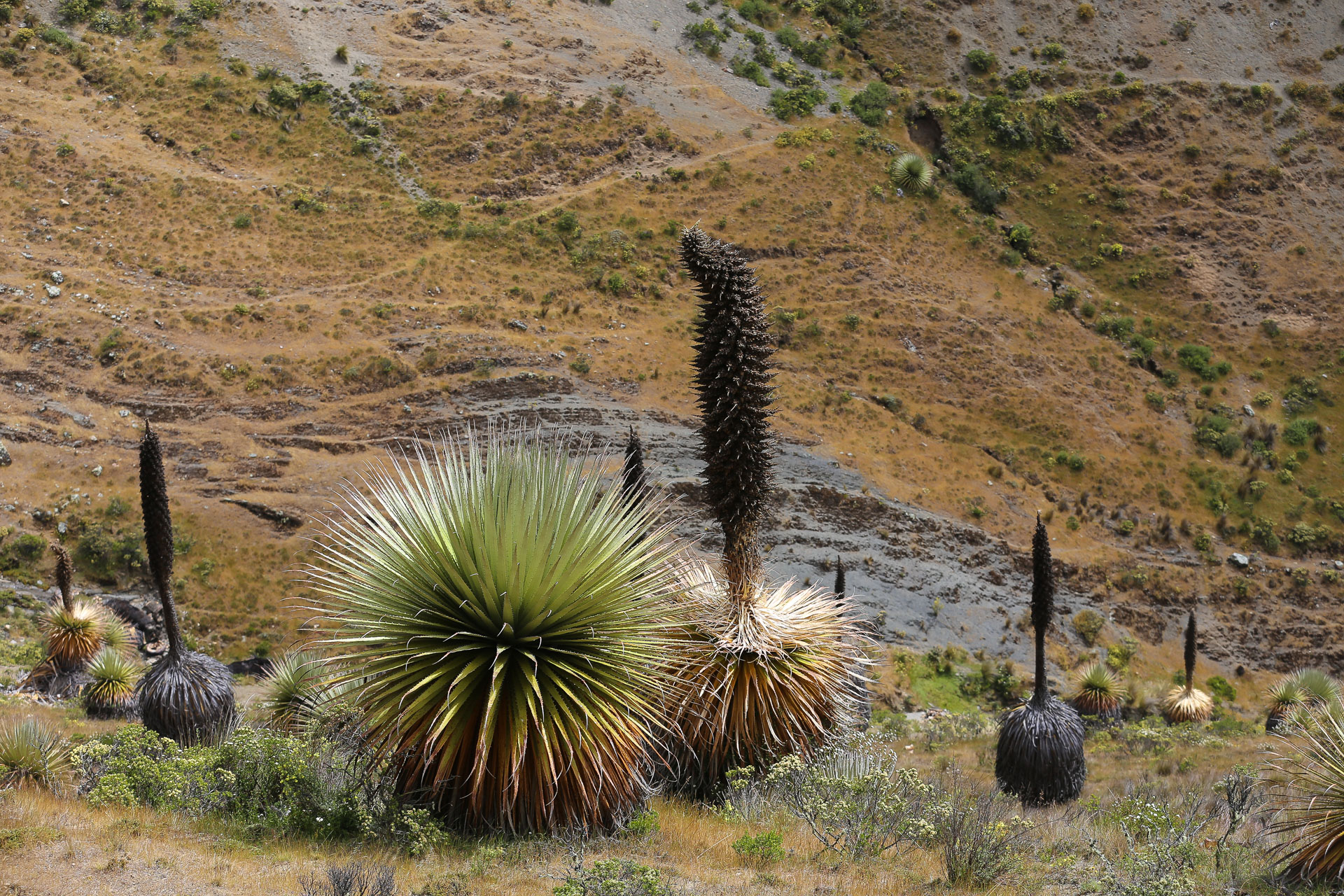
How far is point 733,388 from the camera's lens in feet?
25.5

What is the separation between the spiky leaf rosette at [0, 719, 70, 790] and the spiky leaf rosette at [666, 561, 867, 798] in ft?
17.9

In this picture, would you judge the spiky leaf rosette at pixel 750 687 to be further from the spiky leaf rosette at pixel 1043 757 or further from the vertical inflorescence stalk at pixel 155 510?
the spiky leaf rosette at pixel 1043 757

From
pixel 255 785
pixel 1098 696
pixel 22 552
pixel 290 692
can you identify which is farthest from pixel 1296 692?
pixel 22 552

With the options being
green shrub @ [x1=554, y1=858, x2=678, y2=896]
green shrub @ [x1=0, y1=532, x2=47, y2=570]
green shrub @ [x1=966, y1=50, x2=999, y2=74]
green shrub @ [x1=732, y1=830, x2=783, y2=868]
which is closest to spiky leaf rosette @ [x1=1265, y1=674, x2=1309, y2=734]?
green shrub @ [x1=732, y1=830, x2=783, y2=868]

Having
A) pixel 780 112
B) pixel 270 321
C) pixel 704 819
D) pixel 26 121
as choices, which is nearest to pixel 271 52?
pixel 26 121

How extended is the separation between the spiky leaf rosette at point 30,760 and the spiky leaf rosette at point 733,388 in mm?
6168

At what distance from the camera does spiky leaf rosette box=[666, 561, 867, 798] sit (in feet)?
25.7

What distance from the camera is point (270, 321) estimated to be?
38.2 metres

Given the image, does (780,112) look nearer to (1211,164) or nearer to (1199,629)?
(1211,164)

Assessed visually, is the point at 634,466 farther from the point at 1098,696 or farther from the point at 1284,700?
the point at 1284,700

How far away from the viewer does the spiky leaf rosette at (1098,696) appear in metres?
23.4

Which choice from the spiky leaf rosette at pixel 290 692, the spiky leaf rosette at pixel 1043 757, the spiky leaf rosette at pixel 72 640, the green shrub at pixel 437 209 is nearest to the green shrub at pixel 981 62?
the green shrub at pixel 437 209

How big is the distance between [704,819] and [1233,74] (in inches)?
2739

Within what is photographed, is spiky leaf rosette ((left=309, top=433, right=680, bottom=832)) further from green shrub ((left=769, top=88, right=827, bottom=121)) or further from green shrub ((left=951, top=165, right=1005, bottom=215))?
green shrub ((left=769, top=88, right=827, bottom=121))
